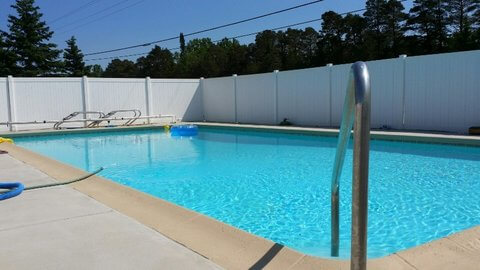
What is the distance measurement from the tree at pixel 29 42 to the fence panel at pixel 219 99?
2434cm

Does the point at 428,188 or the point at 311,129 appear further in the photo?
the point at 311,129

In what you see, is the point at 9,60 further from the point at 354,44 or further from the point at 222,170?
the point at 222,170

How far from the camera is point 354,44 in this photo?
3228 centimetres

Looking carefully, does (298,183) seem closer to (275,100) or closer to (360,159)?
(360,159)

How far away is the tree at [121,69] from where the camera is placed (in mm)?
57769

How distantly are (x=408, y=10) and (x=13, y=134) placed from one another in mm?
27537

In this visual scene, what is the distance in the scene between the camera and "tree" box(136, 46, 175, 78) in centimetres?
5055

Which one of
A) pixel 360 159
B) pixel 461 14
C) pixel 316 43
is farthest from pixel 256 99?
pixel 316 43

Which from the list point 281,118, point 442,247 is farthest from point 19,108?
point 442,247

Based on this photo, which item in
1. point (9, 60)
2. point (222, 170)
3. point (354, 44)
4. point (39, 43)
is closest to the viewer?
point (222, 170)

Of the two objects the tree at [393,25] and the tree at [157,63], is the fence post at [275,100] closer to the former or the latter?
the tree at [393,25]

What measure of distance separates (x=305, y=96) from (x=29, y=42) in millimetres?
32286

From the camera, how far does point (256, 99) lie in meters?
17.8

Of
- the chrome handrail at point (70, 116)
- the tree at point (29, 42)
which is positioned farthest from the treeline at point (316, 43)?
the chrome handrail at point (70, 116)
